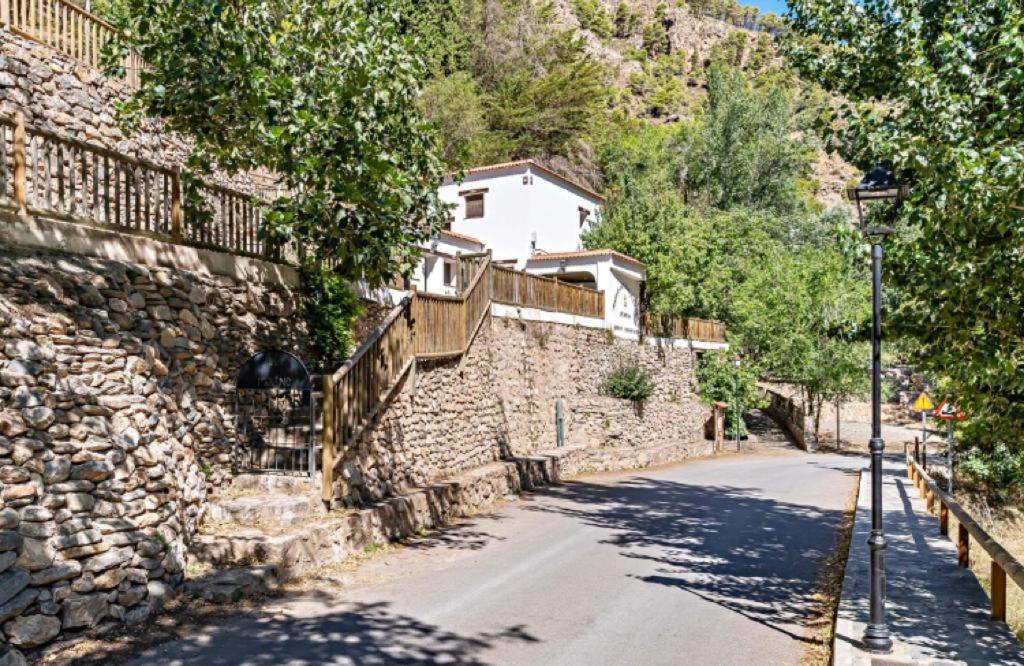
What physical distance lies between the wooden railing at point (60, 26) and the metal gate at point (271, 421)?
21.8 feet

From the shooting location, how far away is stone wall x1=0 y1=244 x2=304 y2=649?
269 inches

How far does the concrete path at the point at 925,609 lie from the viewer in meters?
6.84

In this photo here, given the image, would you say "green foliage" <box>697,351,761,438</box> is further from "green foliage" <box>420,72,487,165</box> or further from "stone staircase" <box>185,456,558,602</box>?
"stone staircase" <box>185,456,558,602</box>

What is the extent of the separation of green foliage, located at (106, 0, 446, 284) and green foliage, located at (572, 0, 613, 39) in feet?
427

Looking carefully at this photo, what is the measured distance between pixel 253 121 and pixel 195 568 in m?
6.16

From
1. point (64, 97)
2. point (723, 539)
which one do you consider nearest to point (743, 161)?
point (723, 539)

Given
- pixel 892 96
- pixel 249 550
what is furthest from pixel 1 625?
pixel 892 96

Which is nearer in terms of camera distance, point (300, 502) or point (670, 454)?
point (300, 502)

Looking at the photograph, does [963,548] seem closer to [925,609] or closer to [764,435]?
[925,609]

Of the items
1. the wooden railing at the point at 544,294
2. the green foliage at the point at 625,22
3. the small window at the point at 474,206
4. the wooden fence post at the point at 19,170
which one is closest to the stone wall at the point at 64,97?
the wooden fence post at the point at 19,170

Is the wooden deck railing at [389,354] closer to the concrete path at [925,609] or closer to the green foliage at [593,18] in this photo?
the concrete path at [925,609]

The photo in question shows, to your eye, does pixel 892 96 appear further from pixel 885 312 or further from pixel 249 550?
pixel 249 550

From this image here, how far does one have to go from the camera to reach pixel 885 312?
838 centimetres

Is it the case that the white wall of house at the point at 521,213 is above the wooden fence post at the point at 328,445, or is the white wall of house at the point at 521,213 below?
above
